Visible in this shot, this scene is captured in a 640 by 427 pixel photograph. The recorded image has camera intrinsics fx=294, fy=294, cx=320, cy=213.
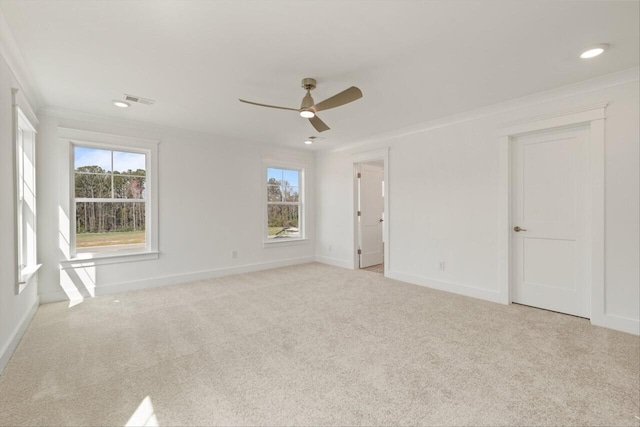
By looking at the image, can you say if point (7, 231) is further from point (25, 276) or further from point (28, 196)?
point (28, 196)

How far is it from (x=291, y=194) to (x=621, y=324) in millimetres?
5095

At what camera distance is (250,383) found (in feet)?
6.56

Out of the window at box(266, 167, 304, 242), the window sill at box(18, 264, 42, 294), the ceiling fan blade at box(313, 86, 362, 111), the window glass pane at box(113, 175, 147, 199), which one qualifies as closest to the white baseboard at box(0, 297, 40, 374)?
the window sill at box(18, 264, 42, 294)

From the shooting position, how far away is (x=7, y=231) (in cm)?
239

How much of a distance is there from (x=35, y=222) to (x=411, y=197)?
196 inches

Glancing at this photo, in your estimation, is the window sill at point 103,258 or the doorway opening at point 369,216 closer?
the window sill at point 103,258

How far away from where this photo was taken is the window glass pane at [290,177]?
6.13 meters

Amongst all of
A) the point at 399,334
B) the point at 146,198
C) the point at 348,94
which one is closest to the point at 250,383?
the point at 399,334

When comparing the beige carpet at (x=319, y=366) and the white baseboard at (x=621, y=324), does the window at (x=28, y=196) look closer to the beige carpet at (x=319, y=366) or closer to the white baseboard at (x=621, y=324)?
the beige carpet at (x=319, y=366)

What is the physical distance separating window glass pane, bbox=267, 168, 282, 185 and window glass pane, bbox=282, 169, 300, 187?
0.10 metres

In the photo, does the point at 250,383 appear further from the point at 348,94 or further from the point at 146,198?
the point at 146,198

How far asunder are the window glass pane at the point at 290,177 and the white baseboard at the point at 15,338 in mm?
4161

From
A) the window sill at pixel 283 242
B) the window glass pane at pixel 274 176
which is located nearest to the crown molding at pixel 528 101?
the window glass pane at pixel 274 176

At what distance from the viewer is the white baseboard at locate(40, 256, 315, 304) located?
378 centimetres
